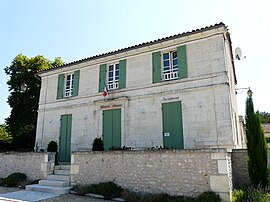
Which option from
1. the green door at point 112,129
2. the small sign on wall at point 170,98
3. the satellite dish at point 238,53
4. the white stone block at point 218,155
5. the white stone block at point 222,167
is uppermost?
the satellite dish at point 238,53

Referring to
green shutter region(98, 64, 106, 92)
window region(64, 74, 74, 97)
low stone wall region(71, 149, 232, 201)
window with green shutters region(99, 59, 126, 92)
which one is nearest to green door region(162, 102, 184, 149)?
low stone wall region(71, 149, 232, 201)

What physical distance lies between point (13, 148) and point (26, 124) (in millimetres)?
2334

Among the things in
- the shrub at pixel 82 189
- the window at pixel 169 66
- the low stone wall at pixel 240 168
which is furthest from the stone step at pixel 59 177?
the low stone wall at pixel 240 168

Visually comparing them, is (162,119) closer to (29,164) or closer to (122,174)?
(122,174)

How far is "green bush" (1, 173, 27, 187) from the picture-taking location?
986 cm

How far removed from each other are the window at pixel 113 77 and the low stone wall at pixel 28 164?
4528 millimetres

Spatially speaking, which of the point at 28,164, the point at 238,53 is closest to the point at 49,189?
the point at 28,164

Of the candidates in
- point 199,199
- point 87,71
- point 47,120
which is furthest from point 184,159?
point 47,120

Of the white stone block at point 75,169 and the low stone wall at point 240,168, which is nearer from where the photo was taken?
the low stone wall at point 240,168

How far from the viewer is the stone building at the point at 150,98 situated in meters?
9.30

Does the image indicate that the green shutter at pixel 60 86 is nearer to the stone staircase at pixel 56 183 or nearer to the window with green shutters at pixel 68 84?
the window with green shutters at pixel 68 84

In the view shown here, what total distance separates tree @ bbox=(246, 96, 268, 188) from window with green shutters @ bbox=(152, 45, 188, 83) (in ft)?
11.2

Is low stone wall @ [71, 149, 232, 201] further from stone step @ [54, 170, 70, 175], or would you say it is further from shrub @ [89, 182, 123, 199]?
stone step @ [54, 170, 70, 175]

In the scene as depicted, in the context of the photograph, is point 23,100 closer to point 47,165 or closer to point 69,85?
point 69,85
